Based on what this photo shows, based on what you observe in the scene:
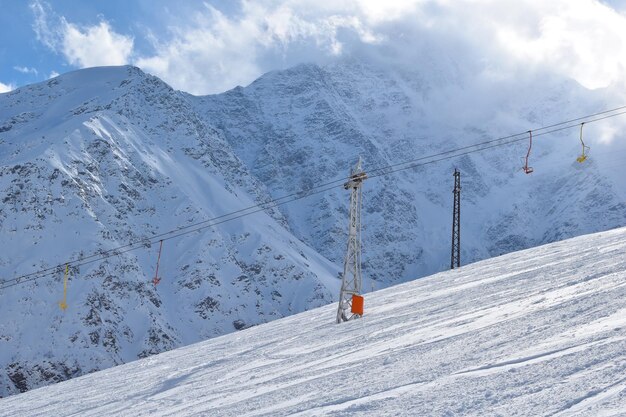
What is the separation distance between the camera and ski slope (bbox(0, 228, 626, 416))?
27.1 feet

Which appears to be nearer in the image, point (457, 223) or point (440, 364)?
point (440, 364)

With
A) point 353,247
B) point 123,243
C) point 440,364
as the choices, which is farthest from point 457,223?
point 123,243

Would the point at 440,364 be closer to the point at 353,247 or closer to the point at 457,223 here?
the point at 353,247

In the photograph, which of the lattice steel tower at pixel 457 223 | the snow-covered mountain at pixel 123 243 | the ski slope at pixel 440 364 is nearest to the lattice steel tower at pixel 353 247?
the ski slope at pixel 440 364

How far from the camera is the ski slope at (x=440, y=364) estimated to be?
27.1 ft

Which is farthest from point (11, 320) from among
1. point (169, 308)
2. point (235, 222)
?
point (235, 222)

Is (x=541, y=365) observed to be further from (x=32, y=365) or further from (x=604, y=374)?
(x=32, y=365)

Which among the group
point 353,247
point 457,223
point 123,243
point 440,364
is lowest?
point 440,364

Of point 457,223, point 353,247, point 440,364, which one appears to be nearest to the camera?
point 440,364

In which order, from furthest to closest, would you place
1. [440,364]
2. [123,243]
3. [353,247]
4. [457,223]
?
1. [123,243]
2. [457,223]
3. [353,247]
4. [440,364]

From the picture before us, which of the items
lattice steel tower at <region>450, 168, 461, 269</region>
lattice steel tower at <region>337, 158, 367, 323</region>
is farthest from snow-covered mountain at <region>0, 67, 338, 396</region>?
lattice steel tower at <region>337, 158, 367, 323</region>

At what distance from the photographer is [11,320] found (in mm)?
87500

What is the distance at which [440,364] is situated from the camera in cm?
1064

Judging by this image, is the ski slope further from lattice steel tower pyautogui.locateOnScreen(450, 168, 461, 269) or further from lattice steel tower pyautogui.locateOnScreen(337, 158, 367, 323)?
lattice steel tower pyautogui.locateOnScreen(450, 168, 461, 269)
